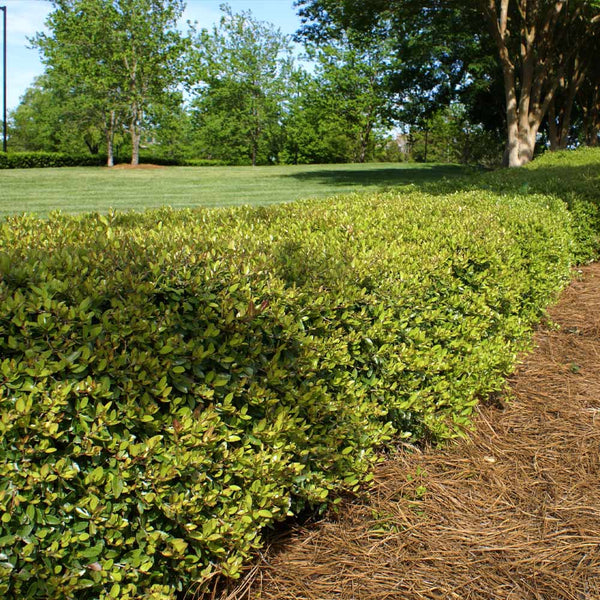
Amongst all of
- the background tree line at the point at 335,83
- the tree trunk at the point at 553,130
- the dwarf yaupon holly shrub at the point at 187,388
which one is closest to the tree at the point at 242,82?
the background tree line at the point at 335,83

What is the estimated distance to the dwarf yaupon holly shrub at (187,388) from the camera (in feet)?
Result: 5.65

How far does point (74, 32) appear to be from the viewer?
3122 centimetres

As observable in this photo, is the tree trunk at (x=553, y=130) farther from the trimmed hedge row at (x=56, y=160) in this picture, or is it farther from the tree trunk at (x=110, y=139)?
the tree trunk at (x=110, y=139)

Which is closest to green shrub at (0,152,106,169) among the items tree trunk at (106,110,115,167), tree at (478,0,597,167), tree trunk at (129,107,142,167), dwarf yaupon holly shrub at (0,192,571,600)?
tree trunk at (106,110,115,167)

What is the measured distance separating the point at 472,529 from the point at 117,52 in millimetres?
34232

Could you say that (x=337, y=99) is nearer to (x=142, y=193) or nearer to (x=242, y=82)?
(x=242, y=82)

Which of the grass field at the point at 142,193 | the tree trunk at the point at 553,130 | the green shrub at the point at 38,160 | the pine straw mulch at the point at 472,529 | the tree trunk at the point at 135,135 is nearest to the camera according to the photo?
the pine straw mulch at the point at 472,529

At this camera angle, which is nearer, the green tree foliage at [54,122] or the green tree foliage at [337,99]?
the green tree foliage at [54,122]

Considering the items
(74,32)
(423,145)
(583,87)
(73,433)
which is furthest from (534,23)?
(423,145)

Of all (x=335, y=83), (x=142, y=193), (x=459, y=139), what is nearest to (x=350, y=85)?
(x=335, y=83)

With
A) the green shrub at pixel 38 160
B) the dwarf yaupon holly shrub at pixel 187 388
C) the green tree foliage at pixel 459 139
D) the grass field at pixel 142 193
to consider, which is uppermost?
the green tree foliage at pixel 459 139

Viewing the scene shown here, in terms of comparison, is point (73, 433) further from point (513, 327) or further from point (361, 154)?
point (361, 154)

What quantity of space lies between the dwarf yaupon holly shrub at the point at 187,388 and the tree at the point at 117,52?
32.0 metres

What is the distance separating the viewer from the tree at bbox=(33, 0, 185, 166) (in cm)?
3097
